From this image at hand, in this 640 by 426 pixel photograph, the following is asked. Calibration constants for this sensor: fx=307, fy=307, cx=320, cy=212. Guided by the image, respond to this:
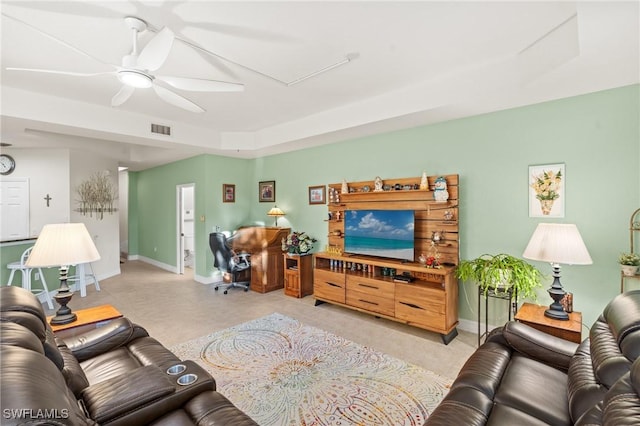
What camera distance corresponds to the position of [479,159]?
11.3 ft

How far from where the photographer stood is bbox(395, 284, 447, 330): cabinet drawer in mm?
3217

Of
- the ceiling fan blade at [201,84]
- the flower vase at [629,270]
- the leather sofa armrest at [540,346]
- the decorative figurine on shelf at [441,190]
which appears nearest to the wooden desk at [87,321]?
the ceiling fan blade at [201,84]

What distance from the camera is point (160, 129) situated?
4488 mm

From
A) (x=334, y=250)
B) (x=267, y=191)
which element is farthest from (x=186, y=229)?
(x=334, y=250)

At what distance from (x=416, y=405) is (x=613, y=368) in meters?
1.27

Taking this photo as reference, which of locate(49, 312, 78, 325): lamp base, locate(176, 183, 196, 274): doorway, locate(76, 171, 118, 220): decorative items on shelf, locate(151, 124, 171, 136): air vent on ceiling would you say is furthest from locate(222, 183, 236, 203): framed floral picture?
locate(49, 312, 78, 325): lamp base

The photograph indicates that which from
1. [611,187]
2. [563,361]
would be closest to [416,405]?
[563,361]

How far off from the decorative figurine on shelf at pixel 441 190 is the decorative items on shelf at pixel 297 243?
2195mm

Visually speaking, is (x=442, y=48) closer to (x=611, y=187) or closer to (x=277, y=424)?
(x=611, y=187)

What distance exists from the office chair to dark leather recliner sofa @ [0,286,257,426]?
9.80 feet

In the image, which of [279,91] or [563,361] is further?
[279,91]

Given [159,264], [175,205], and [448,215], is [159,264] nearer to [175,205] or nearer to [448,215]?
[175,205]

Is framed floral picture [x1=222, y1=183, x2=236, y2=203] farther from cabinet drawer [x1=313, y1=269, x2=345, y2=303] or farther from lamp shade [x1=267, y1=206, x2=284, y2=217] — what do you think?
cabinet drawer [x1=313, y1=269, x2=345, y2=303]

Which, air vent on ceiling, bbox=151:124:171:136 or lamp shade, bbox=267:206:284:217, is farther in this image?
lamp shade, bbox=267:206:284:217
